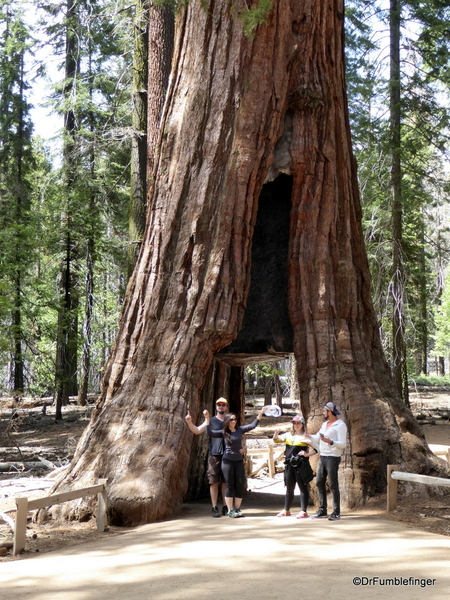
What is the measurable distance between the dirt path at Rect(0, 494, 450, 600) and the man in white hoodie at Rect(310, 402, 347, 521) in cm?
44

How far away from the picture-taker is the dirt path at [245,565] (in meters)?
4.93

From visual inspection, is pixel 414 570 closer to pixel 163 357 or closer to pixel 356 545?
pixel 356 545

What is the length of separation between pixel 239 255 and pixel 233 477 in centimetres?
313

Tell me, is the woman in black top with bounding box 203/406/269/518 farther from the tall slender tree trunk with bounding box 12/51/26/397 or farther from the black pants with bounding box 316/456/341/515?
the tall slender tree trunk with bounding box 12/51/26/397

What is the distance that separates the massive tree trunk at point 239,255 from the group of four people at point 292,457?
1.58 ft

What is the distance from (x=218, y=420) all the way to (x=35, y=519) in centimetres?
260

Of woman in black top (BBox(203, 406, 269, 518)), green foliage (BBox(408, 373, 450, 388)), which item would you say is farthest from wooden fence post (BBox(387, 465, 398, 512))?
green foliage (BBox(408, 373, 450, 388))

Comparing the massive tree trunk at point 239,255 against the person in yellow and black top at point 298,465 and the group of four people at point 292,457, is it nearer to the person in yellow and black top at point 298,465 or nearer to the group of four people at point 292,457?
the group of four people at point 292,457

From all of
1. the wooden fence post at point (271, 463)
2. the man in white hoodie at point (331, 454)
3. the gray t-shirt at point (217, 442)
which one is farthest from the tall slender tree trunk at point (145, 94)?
the man in white hoodie at point (331, 454)

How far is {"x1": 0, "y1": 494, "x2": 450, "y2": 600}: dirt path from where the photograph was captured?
16.2 feet

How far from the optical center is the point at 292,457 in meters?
8.26

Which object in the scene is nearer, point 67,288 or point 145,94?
point 145,94

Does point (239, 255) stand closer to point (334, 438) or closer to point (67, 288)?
point (334, 438)

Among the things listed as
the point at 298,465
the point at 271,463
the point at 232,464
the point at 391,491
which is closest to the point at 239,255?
the point at 232,464
